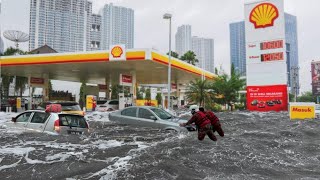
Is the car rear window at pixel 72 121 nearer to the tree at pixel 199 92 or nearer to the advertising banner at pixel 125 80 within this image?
the advertising banner at pixel 125 80

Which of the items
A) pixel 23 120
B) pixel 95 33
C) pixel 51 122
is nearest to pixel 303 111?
pixel 51 122

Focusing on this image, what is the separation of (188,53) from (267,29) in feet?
97.8

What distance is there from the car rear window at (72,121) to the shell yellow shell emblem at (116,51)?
15946mm

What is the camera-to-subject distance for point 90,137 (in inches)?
420

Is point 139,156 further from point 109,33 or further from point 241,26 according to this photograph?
point 241,26

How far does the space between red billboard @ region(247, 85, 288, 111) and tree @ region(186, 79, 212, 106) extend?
460 cm

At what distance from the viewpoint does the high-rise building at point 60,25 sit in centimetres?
8294

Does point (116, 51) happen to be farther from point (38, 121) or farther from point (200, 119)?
point (200, 119)

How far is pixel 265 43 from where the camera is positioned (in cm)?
3027

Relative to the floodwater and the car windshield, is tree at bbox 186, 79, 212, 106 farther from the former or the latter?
the floodwater

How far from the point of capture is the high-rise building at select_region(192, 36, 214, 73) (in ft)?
267

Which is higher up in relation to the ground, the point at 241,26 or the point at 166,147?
the point at 241,26

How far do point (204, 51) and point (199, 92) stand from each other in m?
50.6

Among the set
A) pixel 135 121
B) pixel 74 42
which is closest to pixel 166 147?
pixel 135 121
